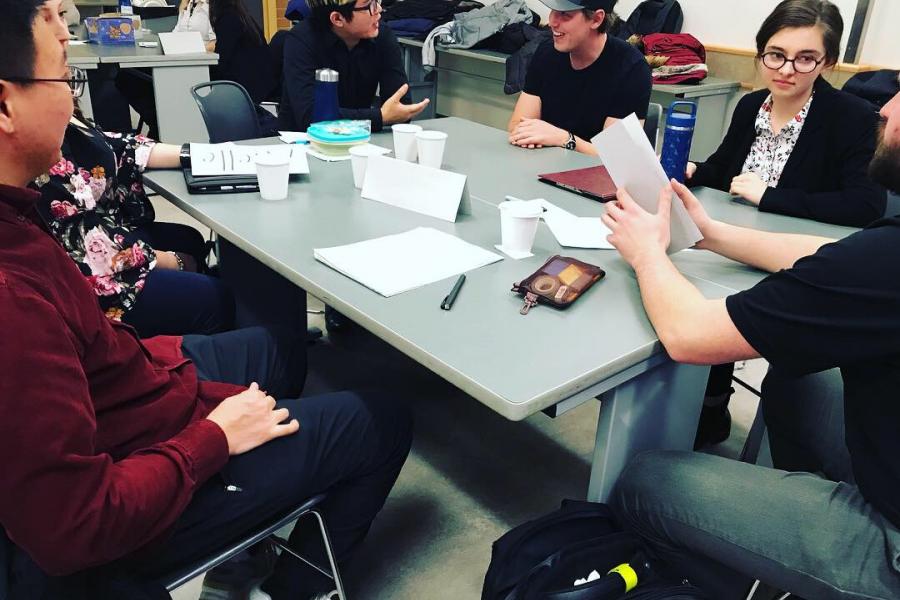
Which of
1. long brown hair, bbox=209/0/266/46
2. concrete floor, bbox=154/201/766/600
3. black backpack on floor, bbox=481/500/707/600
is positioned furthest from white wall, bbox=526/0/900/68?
black backpack on floor, bbox=481/500/707/600

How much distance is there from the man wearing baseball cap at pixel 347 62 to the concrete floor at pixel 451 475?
2.81ft

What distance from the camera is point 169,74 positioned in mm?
4047

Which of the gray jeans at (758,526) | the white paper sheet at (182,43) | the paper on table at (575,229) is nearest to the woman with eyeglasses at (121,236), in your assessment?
the paper on table at (575,229)

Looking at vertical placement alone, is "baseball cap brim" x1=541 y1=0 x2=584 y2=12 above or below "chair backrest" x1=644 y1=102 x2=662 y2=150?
above

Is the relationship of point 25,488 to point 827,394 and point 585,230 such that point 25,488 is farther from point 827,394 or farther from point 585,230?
point 827,394

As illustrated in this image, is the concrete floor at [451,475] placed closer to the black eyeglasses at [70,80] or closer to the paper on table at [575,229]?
the paper on table at [575,229]

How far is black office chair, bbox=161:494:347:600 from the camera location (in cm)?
104

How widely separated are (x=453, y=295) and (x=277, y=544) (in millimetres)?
584

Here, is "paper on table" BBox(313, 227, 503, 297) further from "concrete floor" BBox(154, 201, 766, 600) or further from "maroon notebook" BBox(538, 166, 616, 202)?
"concrete floor" BBox(154, 201, 766, 600)

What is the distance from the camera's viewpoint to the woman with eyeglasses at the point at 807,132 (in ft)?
5.82

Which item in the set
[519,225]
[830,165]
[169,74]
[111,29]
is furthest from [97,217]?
[111,29]

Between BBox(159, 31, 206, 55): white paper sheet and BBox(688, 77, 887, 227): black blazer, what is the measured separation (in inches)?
126

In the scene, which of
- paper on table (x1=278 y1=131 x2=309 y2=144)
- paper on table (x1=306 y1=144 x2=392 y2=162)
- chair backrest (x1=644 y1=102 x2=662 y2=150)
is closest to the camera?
paper on table (x1=306 y1=144 x2=392 y2=162)

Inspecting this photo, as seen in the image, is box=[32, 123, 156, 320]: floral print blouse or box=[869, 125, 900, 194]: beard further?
box=[32, 123, 156, 320]: floral print blouse
